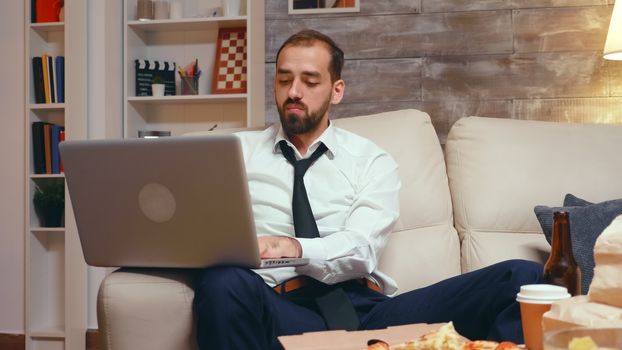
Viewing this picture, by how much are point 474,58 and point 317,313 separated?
1.81 meters

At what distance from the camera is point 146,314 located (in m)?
1.67

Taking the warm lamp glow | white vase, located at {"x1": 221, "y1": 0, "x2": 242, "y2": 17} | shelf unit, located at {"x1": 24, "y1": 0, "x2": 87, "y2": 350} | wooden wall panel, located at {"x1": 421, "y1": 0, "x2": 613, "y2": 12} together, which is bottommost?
shelf unit, located at {"x1": 24, "y1": 0, "x2": 87, "y2": 350}

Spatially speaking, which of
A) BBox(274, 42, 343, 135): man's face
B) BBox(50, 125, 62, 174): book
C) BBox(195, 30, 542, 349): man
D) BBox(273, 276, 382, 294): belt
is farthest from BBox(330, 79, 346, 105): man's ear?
BBox(50, 125, 62, 174): book

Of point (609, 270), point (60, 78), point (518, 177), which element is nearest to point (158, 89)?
point (60, 78)

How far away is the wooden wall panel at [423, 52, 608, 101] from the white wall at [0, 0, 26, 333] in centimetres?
199

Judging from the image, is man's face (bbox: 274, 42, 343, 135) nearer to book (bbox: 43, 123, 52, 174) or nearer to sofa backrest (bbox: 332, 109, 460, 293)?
sofa backrest (bbox: 332, 109, 460, 293)

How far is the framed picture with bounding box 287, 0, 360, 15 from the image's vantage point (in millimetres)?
3406

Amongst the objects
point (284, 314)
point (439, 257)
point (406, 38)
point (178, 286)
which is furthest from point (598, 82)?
point (178, 286)

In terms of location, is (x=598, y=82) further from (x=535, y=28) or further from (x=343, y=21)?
(x=343, y=21)

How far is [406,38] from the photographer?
3.38 meters

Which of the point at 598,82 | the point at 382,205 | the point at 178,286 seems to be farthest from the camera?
the point at 598,82

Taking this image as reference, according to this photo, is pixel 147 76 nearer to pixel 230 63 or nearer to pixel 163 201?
pixel 230 63

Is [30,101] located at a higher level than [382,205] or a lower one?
higher

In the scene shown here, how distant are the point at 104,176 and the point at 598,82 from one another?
2.39 m
